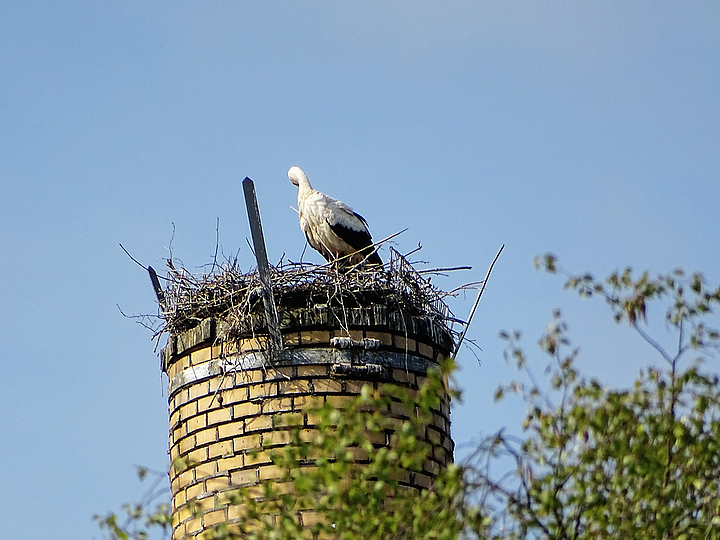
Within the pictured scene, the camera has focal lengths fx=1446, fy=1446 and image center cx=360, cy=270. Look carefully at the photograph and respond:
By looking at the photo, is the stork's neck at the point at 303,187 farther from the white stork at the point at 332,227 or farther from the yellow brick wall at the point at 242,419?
the yellow brick wall at the point at 242,419

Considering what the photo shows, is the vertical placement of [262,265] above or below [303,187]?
below

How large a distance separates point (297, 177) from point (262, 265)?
4142 mm

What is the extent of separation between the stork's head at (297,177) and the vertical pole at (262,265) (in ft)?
11.2

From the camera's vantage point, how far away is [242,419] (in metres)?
10.6

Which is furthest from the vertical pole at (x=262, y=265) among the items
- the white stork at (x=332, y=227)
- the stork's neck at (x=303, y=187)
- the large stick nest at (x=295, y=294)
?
the stork's neck at (x=303, y=187)

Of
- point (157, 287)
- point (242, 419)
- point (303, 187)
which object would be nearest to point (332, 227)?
point (303, 187)

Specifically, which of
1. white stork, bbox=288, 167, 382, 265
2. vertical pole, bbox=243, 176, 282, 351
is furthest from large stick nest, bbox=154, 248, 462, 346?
white stork, bbox=288, 167, 382, 265

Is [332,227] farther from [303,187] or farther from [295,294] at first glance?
[295,294]

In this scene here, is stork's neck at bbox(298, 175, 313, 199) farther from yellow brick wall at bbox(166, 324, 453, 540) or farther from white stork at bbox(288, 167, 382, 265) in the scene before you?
yellow brick wall at bbox(166, 324, 453, 540)

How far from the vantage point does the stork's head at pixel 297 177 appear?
49.9 feet

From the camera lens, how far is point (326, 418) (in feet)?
23.2

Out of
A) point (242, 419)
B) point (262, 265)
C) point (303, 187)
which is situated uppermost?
point (303, 187)

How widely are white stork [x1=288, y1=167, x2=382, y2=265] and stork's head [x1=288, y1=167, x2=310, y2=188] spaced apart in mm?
364

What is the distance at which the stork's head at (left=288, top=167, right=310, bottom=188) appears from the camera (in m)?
15.2
